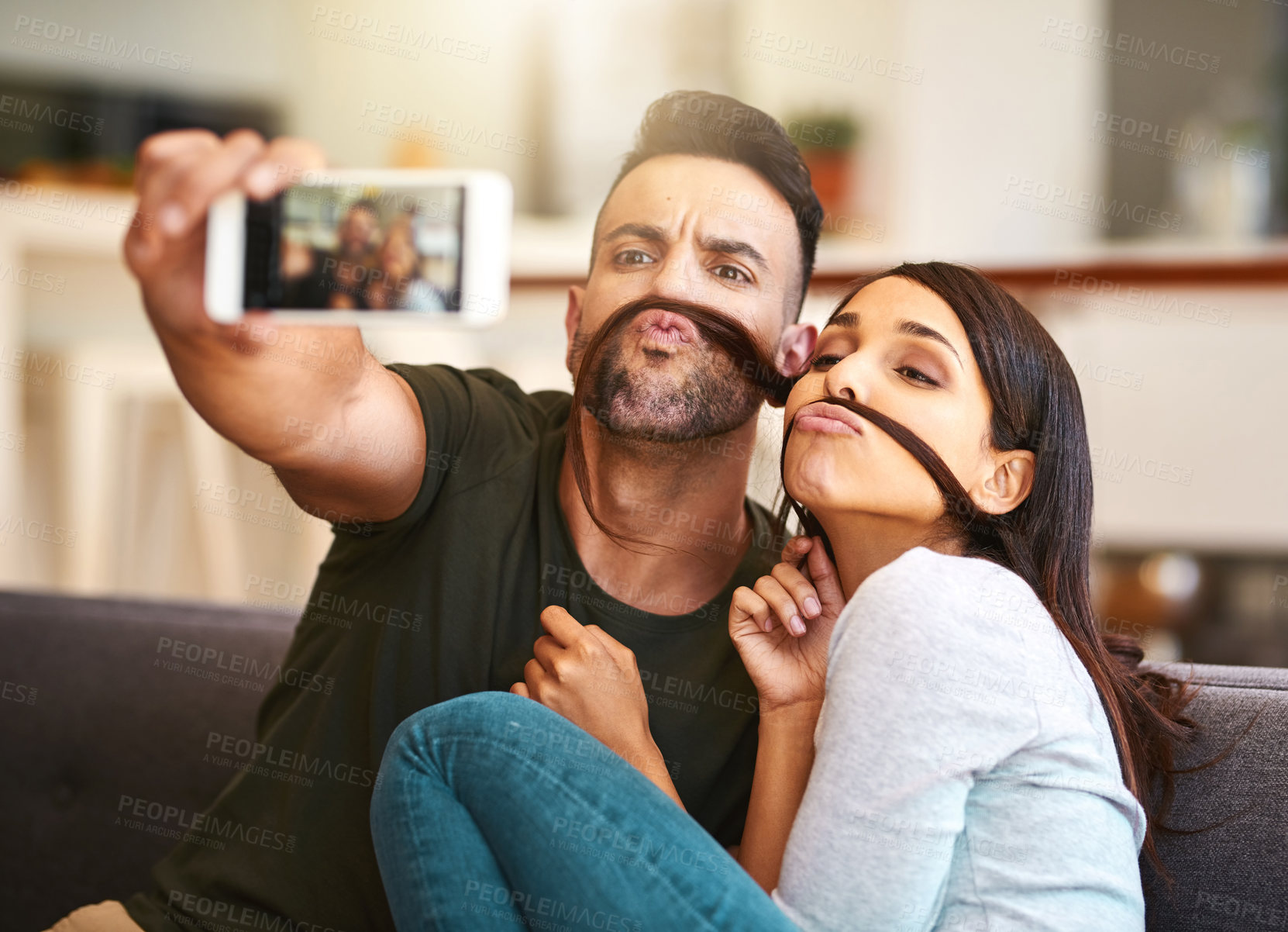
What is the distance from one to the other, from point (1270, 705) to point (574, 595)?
27.4 inches

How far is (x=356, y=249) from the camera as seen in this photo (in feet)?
2.36

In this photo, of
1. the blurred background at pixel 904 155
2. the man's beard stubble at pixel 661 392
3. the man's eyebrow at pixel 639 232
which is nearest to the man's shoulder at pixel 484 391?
the man's beard stubble at pixel 661 392

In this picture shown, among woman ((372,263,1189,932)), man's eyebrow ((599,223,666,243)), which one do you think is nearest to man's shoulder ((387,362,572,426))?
man's eyebrow ((599,223,666,243))

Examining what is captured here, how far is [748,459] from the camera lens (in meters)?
1.29

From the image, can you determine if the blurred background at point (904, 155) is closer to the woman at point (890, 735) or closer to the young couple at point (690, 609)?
the young couple at point (690, 609)

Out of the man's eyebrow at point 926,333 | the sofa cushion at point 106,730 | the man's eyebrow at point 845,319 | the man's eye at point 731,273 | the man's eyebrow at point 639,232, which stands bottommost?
the sofa cushion at point 106,730

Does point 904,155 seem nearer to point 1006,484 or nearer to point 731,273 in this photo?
point 731,273

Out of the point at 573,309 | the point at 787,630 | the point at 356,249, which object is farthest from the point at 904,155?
the point at 356,249

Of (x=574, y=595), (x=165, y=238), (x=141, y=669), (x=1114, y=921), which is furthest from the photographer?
(x=141, y=669)

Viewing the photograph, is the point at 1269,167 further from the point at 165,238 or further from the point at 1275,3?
the point at 165,238

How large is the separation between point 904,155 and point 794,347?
2.42 metres

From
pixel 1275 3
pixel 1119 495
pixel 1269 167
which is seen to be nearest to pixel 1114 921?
pixel 1119 495

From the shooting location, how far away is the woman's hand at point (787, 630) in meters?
0.96

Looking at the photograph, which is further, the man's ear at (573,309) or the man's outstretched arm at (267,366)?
the man's ear at (573,309)
